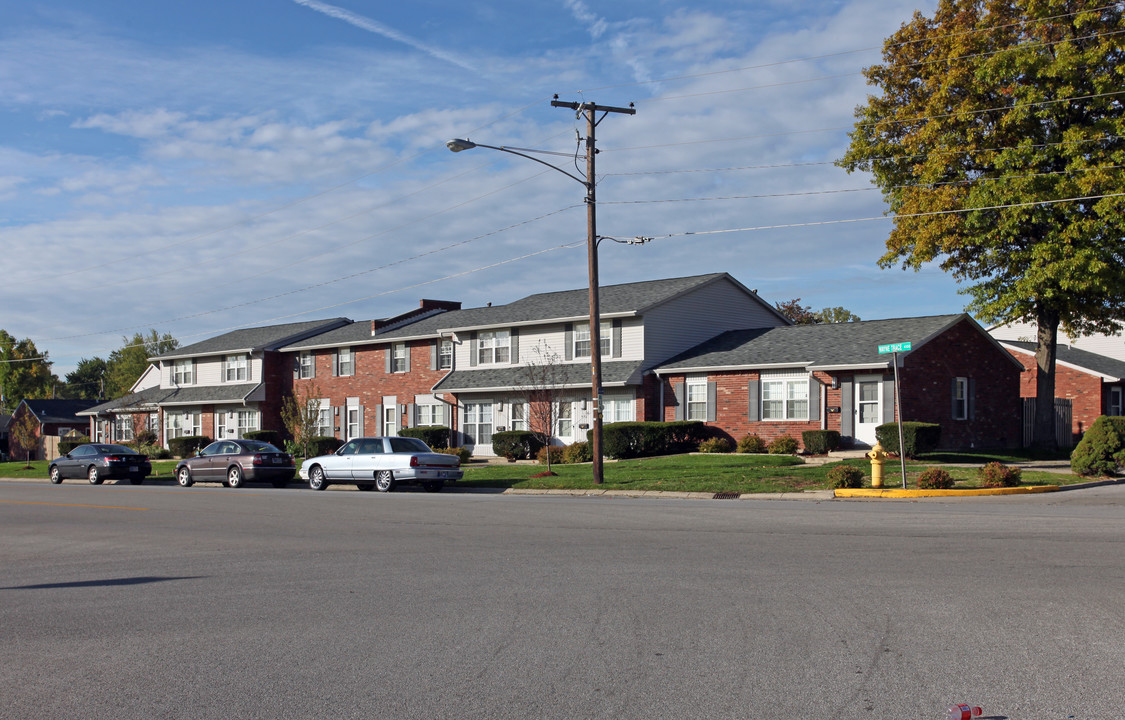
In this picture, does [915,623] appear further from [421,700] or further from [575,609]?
[421,700]

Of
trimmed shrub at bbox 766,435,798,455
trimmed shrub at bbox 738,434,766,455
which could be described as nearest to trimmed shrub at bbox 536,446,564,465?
trimmed shrub at bbox 738,434,766,455

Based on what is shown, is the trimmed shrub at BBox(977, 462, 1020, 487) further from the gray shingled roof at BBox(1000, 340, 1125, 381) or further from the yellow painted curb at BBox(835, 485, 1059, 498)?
the gray shingled roof at BBox(1000, 340, 1125, 381)

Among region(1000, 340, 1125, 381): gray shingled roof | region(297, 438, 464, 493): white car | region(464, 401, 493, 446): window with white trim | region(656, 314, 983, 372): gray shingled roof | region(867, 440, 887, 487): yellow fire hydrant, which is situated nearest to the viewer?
region(867, 440, 887, 487): yellow fire hydrant

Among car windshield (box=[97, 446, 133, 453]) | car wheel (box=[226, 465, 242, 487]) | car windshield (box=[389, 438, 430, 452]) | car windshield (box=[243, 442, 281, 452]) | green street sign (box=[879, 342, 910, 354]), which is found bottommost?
car wheel (box=[226, 465, 242, 487])

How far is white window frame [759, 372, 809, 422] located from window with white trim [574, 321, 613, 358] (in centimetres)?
695

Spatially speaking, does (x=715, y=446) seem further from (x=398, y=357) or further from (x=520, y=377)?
(x=398, y=357)

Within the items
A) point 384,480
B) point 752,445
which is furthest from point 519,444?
point 384,480

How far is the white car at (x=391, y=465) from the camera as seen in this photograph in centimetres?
2683

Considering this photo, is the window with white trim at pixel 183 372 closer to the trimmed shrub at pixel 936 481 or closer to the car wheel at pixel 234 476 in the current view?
the car wheel at pixel 234 476

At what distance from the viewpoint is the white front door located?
3250 cm

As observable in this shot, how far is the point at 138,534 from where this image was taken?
52.1 feet

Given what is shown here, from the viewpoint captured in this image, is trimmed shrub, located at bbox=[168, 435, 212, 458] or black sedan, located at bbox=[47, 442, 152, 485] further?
trimmed shrub, located at bbox=[168, 435, 212, 458]

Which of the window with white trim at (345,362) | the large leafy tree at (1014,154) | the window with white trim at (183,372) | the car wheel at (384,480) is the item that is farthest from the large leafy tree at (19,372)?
the large leafy tree at (1014,154)

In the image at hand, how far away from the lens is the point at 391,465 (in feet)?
88.8
